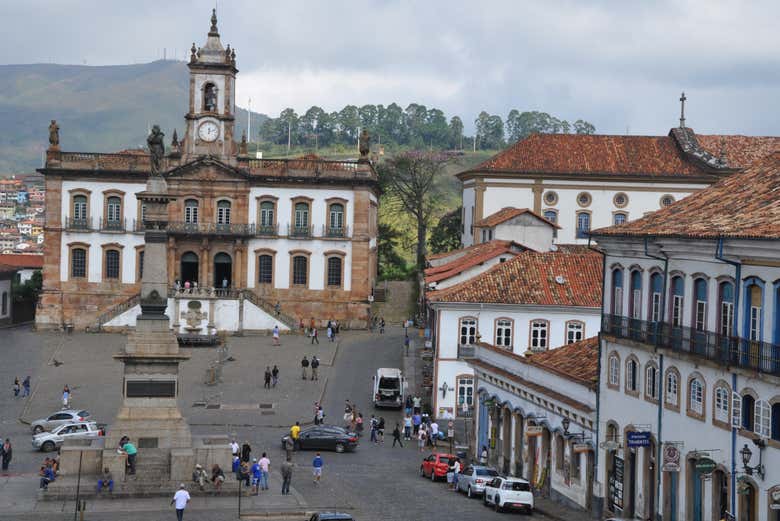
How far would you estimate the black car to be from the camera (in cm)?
4506

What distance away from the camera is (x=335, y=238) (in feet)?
254

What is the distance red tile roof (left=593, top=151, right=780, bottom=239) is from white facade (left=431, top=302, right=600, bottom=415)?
1623cm

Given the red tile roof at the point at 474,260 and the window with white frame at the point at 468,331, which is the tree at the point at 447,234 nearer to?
the red tile roof at the point at 474,260

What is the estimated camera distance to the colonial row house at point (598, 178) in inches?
3150

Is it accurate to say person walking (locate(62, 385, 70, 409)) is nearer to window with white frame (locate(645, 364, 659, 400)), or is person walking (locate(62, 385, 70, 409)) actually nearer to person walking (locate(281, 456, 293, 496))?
person walking (locate(281, 456, 293, 496))

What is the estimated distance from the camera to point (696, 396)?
29734 mm

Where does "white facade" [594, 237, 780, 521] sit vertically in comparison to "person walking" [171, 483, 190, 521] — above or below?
above

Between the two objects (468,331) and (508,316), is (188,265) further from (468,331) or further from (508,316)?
(508,316)

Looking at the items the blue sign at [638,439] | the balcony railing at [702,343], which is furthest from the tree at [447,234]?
the blue sign at [638,439]

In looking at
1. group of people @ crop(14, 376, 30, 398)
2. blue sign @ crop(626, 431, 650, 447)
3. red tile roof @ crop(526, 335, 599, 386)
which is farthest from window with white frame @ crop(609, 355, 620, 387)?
group of people @ crop(14, 376, 30, 398)

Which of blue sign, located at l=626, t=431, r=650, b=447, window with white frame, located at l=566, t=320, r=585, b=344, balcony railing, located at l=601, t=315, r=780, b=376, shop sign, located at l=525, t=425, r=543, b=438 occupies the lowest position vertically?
shop sign, located at l=525, t=425, r=543, b=438

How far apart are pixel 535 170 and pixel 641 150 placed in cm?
683

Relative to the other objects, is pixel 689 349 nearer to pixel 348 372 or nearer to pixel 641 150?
pixel 348 372

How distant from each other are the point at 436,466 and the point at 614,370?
769cm
